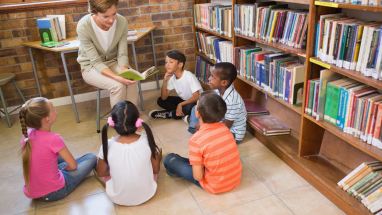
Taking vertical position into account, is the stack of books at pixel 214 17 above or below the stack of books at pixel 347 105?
above

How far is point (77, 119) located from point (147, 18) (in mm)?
1459

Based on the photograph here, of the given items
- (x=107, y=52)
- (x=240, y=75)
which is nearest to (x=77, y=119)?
(x=107, y=52)

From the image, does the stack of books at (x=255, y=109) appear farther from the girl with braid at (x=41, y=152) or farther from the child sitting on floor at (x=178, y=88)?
the girl with braid at (x=41, y=152)

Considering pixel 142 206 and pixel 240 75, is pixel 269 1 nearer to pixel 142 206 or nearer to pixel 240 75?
pixel 240 75

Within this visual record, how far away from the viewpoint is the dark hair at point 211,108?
2025 millimetres

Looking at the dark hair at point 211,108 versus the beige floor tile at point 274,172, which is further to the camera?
the beige floor tile at point 274,172

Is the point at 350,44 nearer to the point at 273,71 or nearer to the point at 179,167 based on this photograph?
the point at 273,71

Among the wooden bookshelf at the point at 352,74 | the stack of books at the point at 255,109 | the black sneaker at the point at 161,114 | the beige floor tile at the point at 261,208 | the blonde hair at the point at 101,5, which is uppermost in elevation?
the blonde hair at the point at 101,5

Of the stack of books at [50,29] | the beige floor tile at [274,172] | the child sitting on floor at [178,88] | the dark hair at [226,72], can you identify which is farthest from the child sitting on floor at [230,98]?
the stack of books at [50,29]

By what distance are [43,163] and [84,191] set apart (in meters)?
0.42

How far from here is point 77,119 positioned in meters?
3.44

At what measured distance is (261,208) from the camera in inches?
80.1

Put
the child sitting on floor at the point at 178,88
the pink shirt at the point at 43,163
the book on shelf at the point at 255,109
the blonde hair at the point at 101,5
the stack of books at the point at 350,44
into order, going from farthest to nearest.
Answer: the child sitting on floor at the point at 178,88 < the book on shelf at the point at 255,109 < the blonde hair at the point at 101,5 < the pink shirt at the point at 43,163 < the stack of books at the point at 350,44

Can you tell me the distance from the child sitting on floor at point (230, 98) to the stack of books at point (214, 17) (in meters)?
0.65
